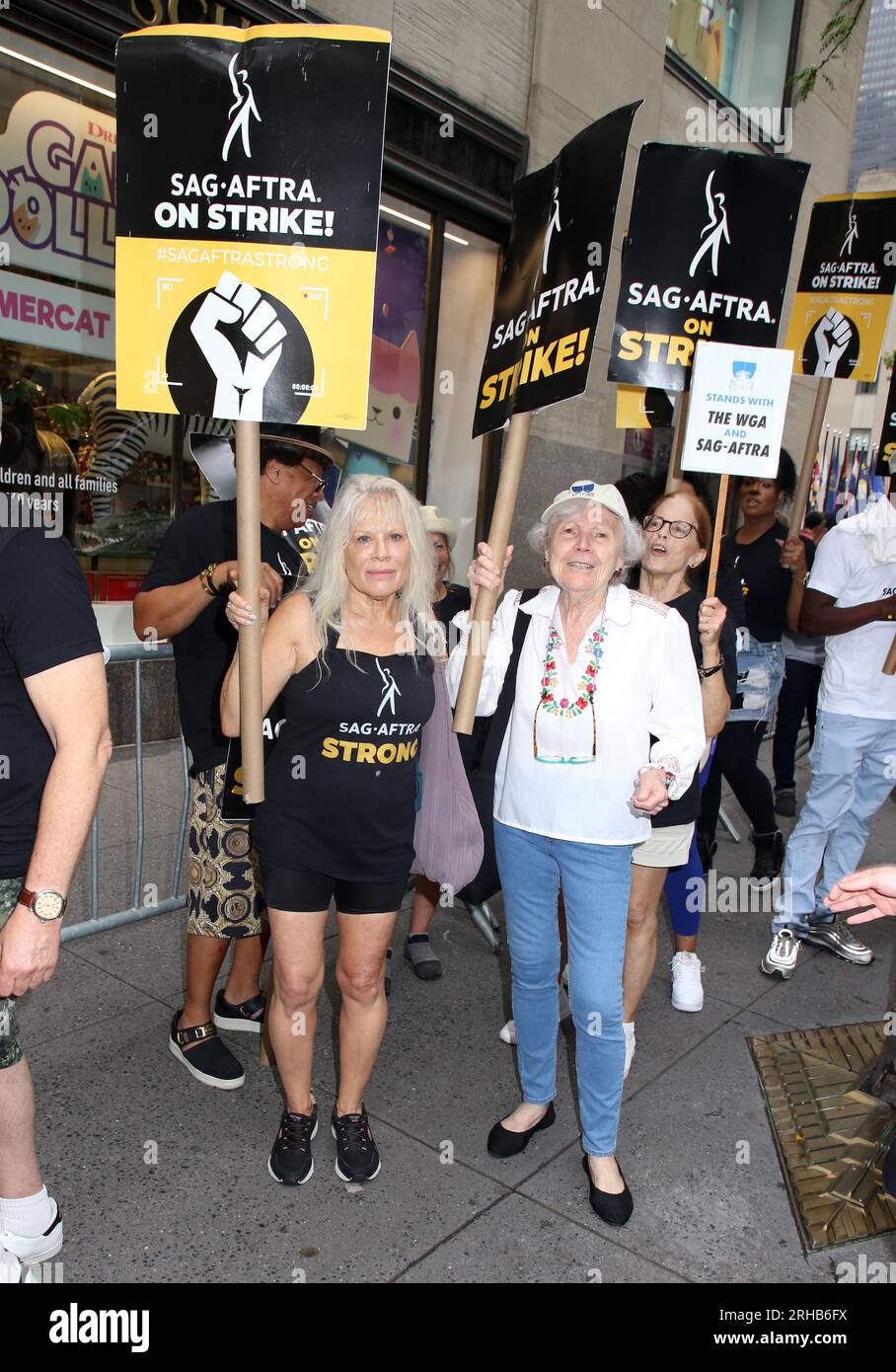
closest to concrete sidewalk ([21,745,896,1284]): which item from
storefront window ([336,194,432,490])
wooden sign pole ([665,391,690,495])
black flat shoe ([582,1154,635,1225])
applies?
black flat shoe ([582,1154,635,1225])

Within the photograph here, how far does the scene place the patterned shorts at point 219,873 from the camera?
132 inches

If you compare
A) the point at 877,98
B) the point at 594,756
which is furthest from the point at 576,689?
the point at 877,98

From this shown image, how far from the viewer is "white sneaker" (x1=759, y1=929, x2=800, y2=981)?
450cm

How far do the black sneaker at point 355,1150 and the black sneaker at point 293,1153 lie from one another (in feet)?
0.30

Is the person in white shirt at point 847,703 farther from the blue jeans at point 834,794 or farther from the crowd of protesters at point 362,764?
the crowd of protesters at point 362,764

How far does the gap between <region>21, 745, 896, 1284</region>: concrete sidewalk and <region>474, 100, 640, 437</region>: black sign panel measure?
7.80ft

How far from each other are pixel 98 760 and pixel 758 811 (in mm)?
4371

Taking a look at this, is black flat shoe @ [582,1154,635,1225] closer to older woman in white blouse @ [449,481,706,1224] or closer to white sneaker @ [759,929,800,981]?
older woman in white blouse @ [449,481,706,1224]

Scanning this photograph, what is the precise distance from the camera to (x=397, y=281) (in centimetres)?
794

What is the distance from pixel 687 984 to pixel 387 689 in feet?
7.37

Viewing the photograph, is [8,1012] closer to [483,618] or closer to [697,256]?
[483,618]

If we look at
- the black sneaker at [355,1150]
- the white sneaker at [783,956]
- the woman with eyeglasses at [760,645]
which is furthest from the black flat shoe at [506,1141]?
the woman with eyeglasses at [760,645]
